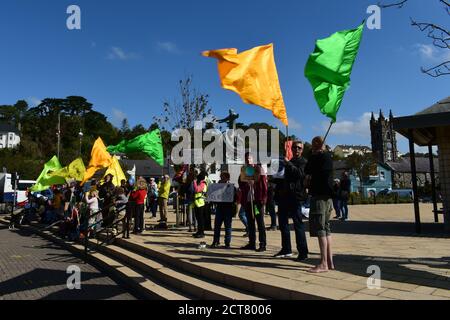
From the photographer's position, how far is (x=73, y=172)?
16.5 metres

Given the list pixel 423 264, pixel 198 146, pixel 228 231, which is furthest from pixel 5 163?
pixel 423 264

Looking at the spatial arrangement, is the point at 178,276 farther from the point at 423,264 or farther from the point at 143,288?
the point at 423,264

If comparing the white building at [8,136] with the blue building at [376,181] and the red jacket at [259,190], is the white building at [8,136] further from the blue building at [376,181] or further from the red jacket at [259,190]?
the red jacket at [259,190]

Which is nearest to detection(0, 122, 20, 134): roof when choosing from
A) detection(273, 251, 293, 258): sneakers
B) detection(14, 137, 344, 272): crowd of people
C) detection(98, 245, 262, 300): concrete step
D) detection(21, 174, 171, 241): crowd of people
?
detection(21, 174, 171, 241): crowd of people

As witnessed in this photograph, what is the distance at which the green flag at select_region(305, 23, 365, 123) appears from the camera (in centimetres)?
666

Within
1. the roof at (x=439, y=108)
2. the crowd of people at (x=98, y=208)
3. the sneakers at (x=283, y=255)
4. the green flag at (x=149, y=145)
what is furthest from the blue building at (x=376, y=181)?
the sneakers at (x=283, y=255)

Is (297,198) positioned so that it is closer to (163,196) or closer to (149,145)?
(163,196)

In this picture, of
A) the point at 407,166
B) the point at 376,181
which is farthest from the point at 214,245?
the point at 407,166

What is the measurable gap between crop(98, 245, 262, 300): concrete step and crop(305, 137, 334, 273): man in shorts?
4.42 feet

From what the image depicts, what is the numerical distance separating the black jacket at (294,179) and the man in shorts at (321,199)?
0.69 m

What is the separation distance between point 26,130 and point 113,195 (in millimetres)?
105135

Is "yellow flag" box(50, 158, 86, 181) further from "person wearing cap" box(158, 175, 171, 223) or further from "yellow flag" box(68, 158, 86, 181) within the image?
"person wearing cap" box(158, 175, 171, 223)

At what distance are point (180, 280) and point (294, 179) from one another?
8.21 feet

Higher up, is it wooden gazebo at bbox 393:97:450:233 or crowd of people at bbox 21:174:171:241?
wooden gazebo at bbox 393:97:450:233
